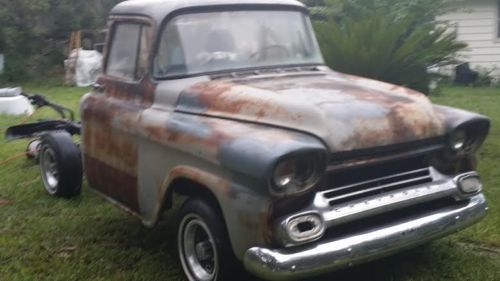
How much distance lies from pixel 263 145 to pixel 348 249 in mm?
691

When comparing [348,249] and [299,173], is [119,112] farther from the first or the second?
[348,249]

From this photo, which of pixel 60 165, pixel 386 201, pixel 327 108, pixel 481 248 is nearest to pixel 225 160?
pixel 327 108

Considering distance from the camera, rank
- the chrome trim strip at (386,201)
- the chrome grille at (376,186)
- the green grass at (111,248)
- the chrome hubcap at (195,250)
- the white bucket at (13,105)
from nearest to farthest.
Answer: the chrome trim strip at (386,201), the chrome grille at (376,186), the chrome hubcap at (195,250), the green grass at (111,248), the white bucket at (13,105)

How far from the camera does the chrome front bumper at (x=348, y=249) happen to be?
130 inches

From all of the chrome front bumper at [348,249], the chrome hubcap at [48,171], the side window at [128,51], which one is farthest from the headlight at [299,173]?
the chrome hubcap at [48,171]

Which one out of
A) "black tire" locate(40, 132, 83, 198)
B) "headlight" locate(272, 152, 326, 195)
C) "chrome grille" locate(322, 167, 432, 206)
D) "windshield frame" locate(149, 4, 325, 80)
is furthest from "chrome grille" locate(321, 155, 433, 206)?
"black tire" locate(40, 132, 83, 198)

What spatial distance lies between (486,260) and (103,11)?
18.0 m

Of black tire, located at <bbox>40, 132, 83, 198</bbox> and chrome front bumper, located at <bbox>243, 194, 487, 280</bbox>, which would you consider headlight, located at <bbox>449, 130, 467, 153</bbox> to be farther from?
black tire, located at <bbox>40, 132, 83, 198</bbox>

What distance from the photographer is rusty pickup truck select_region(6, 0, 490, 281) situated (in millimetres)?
3387

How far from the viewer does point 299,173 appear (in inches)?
135

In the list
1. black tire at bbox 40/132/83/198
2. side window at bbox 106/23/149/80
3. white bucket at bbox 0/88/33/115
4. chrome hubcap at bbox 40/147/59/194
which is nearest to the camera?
side window at bbox 106/23/149/80

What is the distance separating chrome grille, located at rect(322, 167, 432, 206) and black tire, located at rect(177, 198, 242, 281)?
616 millimetres

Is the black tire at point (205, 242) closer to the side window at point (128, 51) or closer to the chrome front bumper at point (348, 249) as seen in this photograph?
the chrome front bumper at point (348, 249)

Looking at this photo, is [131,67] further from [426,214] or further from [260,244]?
[426,214]
